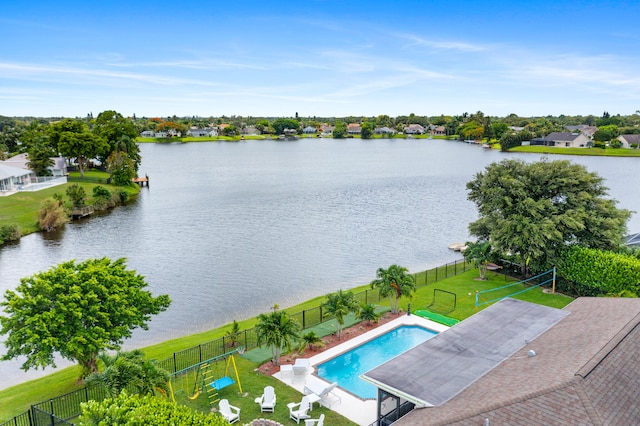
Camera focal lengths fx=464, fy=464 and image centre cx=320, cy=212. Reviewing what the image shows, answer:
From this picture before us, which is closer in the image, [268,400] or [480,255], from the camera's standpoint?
[268,400]

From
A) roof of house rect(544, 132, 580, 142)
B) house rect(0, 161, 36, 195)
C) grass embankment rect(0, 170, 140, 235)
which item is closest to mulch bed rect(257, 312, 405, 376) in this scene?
grass embankment rect(0, 170, 140, 235)

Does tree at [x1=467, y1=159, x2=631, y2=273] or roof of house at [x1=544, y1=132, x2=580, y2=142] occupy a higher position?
roof of house at [x1=544, y1=132, x2=580, y2=142]

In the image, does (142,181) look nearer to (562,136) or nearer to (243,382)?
(243,382)

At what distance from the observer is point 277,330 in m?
20.5

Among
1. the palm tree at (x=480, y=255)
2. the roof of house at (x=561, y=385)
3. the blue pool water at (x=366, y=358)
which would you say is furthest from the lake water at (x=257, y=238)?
the roof of house at (x=561, y=385)

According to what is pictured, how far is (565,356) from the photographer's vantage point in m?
15.0

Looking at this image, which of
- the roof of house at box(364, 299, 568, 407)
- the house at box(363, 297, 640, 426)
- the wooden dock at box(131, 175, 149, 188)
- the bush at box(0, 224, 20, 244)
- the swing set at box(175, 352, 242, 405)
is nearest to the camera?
the house at box(363, 297, 640, 426)

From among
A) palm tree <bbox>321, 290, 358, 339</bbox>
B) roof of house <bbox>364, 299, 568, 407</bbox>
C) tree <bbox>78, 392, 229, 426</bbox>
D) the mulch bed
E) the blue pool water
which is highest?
tree <bbox>78, 392, 229, 426</bbox>

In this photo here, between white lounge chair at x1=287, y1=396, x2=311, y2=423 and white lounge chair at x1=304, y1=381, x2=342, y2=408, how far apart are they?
56 centimetres

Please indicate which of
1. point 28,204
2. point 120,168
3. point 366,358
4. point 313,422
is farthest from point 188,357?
point 120,168

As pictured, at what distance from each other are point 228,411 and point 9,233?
40223 mm

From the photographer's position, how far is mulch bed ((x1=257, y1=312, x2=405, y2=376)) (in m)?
21.2

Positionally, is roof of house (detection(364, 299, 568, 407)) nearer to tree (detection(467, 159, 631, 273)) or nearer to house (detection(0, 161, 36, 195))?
tree (detection(467, 159, 631, 273))

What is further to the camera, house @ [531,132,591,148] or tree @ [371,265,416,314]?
house @ [531,132,591,148]
